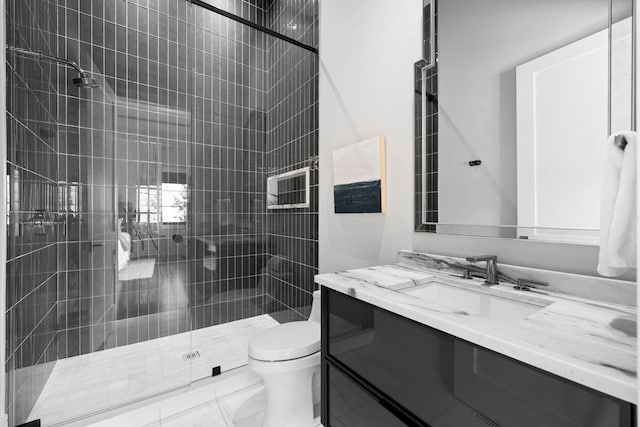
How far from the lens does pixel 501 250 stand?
118 cm

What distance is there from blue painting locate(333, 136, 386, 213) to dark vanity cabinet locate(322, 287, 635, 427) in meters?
0.64

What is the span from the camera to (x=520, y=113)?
3.75ft

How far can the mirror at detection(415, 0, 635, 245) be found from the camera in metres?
0.94

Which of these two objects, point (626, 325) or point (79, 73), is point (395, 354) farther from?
point (79, 73)

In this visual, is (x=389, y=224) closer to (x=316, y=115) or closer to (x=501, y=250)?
(x=501, y=250)

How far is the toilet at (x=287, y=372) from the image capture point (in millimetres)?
1397

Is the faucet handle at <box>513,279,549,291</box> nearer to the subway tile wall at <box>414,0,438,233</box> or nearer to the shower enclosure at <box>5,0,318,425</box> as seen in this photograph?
the subway tile wall at <box>414,0,438,233</box>

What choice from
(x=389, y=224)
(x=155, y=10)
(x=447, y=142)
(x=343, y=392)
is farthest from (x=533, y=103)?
(x=155, y=10)

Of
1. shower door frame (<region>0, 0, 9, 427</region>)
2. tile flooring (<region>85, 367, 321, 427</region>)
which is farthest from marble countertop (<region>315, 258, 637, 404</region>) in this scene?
shower door frame (<region>0, 0, 9, 427</region>)

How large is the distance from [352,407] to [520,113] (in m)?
1.28

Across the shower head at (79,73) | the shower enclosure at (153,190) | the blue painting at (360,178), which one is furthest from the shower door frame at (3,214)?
the blue painting at (360,178)

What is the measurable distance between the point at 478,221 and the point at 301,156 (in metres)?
1.48

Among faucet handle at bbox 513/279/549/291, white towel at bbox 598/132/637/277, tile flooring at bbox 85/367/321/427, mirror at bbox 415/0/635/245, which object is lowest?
tile flooring at bbox 85/367/321/427

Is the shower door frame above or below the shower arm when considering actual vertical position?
below
